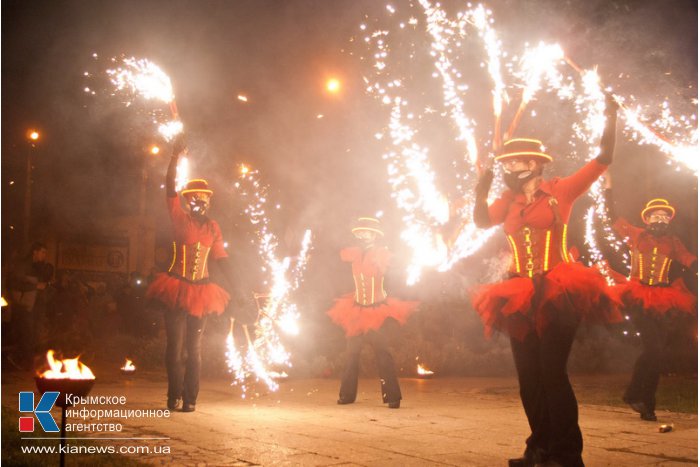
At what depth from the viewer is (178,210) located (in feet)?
22.5

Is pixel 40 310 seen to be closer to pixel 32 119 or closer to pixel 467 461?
pixel 32 119

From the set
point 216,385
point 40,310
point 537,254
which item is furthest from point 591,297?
point 40,310

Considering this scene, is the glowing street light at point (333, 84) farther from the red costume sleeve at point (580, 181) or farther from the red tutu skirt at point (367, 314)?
the red costume sleeve at point (580, 181)

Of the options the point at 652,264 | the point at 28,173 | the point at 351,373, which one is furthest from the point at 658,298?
the point at 28,173

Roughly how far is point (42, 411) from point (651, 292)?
558 centimetres

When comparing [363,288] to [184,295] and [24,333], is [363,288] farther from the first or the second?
[24,333]

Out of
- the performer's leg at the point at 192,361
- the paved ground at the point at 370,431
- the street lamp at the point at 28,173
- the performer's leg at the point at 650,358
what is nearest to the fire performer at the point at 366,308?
the paved ground at the point at 370,431

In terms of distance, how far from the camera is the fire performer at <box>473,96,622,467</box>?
3.96m

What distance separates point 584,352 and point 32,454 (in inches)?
387

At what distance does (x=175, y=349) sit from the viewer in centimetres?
675

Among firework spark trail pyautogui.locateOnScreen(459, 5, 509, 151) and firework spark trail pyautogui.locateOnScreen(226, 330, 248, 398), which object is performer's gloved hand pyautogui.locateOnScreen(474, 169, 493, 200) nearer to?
firework spark trail pyautogui.locateOnScreen(226, 330, 248, 398)

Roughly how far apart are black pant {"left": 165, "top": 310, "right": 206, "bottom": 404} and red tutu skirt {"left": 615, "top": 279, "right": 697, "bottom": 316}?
13.6ft

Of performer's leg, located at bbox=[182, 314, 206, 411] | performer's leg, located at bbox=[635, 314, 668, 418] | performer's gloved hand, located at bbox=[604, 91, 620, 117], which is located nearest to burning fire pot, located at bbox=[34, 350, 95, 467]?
performer's leg, located at bbox=[182, 314, 206, 411]

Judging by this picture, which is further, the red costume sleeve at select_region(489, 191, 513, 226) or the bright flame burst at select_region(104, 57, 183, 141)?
the bright flame burst at select_region(104, 57, 183, 141)
